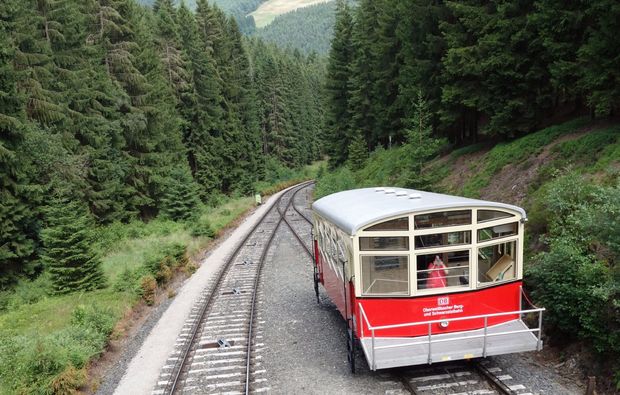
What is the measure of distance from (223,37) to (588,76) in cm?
4303

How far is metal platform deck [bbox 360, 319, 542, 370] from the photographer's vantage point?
8016 mm

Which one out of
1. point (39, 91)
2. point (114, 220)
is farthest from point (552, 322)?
point (114, 220)

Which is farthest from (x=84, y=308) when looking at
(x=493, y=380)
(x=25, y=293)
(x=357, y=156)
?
(x=357, y=156)

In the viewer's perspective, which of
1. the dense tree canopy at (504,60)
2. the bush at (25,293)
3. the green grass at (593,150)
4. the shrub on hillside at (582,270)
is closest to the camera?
the shrub on hillside at (582,270)

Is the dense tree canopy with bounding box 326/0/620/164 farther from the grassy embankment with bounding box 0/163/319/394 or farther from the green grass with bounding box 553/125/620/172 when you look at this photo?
the grassy embankment with bounding box 0/163/319/394

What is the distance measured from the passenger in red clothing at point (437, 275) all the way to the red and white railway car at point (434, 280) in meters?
0.02

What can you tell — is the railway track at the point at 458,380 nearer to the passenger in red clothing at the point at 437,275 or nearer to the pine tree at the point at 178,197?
the passenger in red clothing at the point at 437,275

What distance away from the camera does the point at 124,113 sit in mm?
28953

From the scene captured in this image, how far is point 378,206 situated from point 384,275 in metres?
1.51

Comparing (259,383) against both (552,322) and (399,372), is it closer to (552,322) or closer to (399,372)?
(399,372)

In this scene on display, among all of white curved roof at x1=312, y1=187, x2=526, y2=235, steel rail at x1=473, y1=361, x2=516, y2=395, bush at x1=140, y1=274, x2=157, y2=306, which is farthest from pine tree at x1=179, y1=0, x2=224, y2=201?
steel rail at x1=473, y1=361, x2=516, y2=395

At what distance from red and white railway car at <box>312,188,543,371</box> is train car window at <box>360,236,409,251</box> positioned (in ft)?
0.06

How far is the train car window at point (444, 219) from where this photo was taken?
847 centimetres

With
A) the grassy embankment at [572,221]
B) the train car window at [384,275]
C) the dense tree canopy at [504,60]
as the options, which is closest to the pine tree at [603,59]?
the dense tree canopy at [504,60]
